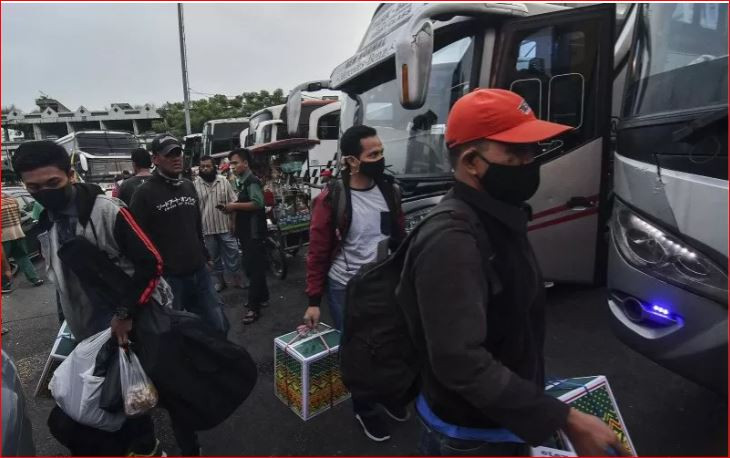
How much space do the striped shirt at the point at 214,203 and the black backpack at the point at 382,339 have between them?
4.04 m

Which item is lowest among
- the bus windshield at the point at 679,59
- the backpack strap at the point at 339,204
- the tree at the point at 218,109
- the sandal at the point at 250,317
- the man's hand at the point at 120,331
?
the sandal at the point at 250,317

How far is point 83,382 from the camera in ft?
6.51

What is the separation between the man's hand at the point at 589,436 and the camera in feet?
3.52

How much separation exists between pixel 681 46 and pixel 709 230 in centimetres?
115

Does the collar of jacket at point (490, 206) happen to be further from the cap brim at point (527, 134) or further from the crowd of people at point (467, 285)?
the cap brim at point (527, 134)

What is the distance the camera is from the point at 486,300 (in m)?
1.12

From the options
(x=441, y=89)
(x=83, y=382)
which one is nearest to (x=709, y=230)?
Result: (x=441, y=89)

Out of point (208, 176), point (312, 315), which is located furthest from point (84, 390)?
point (208, 176)

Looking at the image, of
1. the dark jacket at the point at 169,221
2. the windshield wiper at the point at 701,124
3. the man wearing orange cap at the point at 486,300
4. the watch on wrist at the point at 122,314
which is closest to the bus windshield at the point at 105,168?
the dark jacket at the point at 169,221

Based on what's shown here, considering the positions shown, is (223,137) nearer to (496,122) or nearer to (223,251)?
(223,251)

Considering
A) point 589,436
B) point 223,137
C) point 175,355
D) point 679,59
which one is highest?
point 223,137

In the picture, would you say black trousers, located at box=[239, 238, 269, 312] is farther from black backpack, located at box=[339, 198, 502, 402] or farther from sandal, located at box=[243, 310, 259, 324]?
black backpack, located at box=[339, 198, 502, 402]

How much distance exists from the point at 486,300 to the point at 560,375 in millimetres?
2477

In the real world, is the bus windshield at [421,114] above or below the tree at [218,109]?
below
